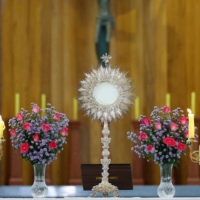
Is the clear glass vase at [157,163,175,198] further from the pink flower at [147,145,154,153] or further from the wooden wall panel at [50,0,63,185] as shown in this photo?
the wooden wall panel at [50,0,63,185]

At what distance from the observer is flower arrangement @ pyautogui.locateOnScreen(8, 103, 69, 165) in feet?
13.4

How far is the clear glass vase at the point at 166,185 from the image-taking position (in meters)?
4.02

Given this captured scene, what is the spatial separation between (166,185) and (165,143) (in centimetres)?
25

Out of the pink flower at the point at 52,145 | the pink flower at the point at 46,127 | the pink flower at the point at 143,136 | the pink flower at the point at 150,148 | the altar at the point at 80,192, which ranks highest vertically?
the pink flower at the point at 46,127

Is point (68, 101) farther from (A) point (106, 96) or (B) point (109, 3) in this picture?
(A) point (106, 96)

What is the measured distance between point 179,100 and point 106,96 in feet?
13.7

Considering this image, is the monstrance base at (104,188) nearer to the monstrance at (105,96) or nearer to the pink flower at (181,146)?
the monstrance at (105,96)

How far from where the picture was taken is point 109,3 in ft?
26.7

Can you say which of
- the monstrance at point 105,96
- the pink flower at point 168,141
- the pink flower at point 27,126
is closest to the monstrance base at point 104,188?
the monstrance at point 105,96

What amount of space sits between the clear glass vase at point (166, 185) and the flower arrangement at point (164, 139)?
1.5 inches

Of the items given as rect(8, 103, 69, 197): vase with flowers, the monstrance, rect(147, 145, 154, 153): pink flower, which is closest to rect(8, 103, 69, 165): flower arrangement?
rect(8, 103, 69, 197): vase with flowers

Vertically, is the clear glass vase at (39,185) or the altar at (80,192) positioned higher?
the clear glass vase at (39,185)

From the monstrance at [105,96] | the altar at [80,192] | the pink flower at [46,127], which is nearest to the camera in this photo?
the monstrance at [105,96]

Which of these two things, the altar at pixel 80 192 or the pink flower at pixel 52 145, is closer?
the pink flower at pixel 52 145
